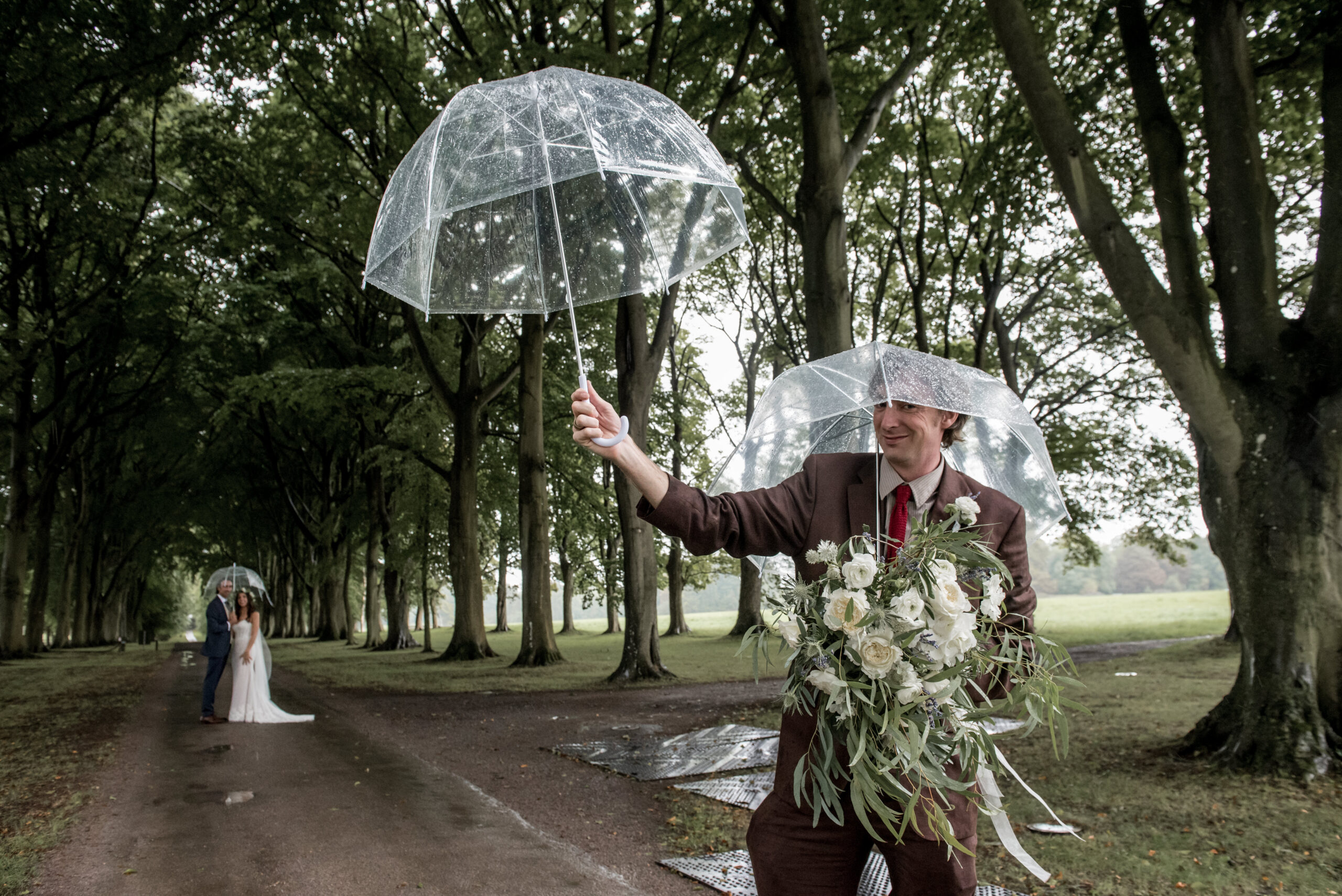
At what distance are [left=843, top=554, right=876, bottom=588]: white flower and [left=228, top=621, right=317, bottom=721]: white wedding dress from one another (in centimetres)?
1157

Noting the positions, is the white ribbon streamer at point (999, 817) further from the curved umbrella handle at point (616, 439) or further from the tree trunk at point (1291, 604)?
the tree trunk at point (1291, 604)

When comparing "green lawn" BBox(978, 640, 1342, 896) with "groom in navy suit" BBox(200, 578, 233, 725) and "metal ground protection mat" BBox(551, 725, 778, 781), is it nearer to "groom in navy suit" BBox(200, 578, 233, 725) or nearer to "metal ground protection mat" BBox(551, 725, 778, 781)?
"metal ground protection mat" BBox(551, 725, 778, 781)

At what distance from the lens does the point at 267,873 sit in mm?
5094

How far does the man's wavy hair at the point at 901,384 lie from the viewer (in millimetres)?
2615

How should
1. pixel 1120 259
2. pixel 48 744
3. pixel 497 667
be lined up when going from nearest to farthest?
pixel 1120 259 < pixel 48 744 < pixel 497 667

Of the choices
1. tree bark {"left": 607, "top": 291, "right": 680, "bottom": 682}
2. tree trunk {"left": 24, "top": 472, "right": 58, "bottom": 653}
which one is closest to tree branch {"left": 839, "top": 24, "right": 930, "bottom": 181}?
tree bark {"left": 607, "top": 291, "right": 680, "bottom": 682}

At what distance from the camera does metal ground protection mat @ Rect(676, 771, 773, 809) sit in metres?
6.73

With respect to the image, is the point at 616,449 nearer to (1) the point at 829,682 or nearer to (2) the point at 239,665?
(1) the point at 829,682

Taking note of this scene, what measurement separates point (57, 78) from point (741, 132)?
9.54 meters

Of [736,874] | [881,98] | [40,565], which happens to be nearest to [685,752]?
[736,874]

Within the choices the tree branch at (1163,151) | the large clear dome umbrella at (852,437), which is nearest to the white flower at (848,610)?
the large clear dome umbrella at (852,437)

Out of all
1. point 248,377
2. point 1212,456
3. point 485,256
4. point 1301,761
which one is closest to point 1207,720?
point 1301,761

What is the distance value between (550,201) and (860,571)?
2.50 m

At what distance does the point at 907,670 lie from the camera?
214 centimetres
